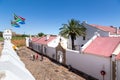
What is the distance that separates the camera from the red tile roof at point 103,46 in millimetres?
19391

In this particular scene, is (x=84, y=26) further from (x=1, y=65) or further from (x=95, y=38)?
(x=1, y=65)

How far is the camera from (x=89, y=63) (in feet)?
71.1

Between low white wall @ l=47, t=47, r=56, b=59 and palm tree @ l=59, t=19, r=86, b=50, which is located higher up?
palm tree @ l=59, t=19, r=86, b=50

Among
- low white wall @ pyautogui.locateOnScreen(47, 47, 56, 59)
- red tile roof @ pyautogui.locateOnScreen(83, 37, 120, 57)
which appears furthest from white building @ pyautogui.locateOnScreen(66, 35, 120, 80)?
low white wall @ pyautogui.locateOnScreen(47, 47, 56, 59)

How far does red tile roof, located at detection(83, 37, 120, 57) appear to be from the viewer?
19.4 metres

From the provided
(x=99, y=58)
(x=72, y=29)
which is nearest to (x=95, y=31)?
(x=72, y=29)

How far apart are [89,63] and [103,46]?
9.74ft

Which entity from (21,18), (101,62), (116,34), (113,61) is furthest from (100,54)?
(116,34)

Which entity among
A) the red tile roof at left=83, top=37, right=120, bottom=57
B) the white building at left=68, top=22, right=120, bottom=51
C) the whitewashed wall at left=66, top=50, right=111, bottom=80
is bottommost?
the whitewashed wall at left=66, top=50, right=111, bottom=80

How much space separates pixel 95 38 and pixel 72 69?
611 cm

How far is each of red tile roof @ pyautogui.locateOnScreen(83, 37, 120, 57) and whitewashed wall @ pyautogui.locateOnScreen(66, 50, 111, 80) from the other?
2.16 ft

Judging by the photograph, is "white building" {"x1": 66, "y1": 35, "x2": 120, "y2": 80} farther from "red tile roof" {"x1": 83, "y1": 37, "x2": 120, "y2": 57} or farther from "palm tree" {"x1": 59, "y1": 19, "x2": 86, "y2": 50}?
"palm tree" {"x1": 59, "y1": 19, "x2": 86, "y2": 50}

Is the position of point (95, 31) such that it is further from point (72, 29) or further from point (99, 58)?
point (99, 58)

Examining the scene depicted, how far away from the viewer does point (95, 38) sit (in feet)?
83.7
